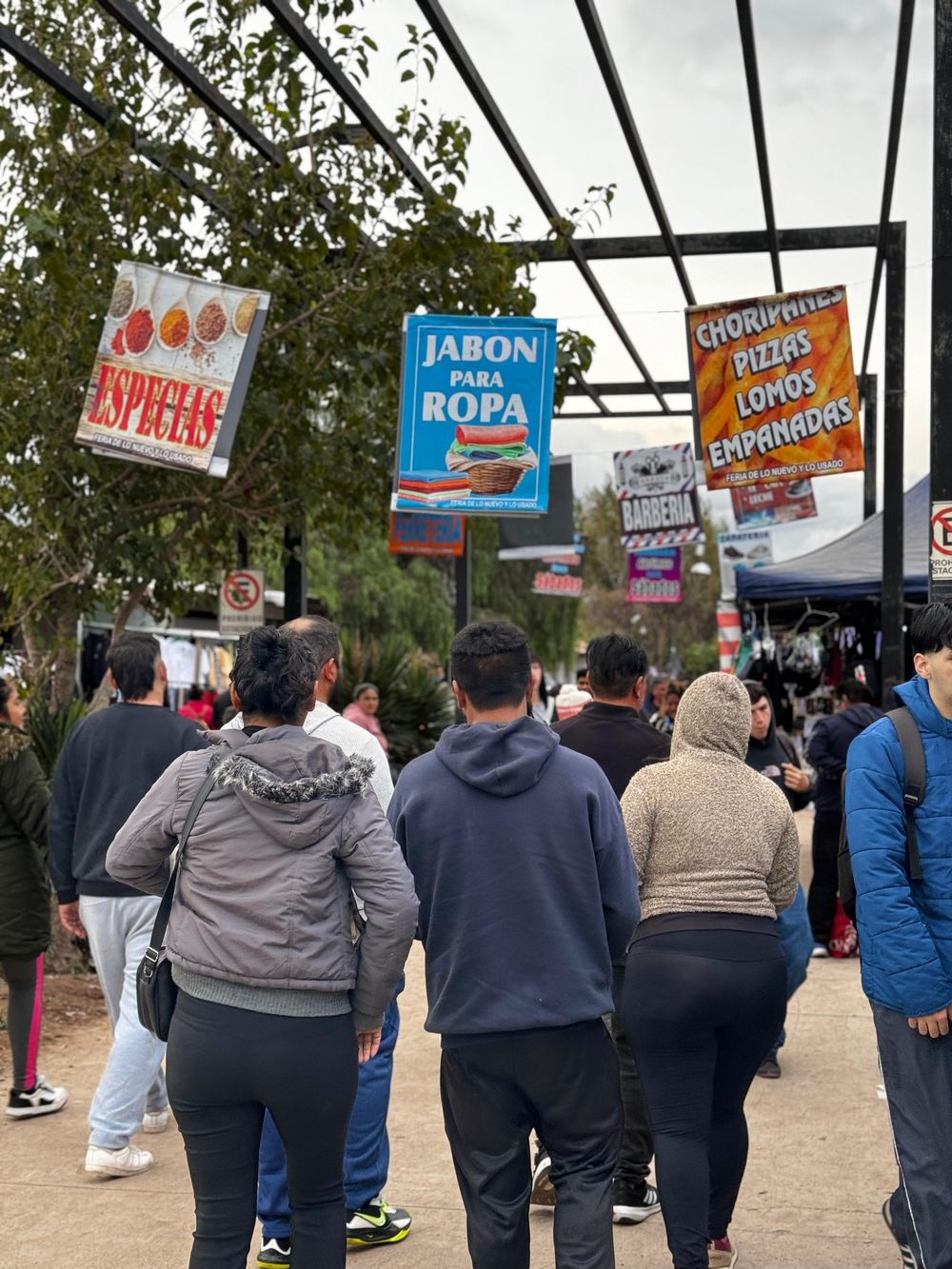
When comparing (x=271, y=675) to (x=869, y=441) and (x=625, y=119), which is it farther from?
(x=869, y=441)

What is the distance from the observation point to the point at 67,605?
36.1ft

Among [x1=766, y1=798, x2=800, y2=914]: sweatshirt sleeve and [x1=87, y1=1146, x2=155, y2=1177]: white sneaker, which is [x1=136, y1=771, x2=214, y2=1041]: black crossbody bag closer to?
[x1=766, y1=798, x2=800, y2=914]: sweatshirt sleeve

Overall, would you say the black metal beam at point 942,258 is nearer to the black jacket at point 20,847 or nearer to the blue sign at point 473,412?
the blue sign at point 473,412

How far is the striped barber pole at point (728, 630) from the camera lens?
654 inches

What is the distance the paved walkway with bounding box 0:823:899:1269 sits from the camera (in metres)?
4.93

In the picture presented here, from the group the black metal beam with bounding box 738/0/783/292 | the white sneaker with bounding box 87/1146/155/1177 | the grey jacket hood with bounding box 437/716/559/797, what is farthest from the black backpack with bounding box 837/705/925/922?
the black metal beam with bounding box 738/0/783/292

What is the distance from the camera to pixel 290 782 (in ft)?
11.8

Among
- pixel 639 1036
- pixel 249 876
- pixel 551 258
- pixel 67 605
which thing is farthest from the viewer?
pixel 551 258

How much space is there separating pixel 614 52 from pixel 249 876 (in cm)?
652

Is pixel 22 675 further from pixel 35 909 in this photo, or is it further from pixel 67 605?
pixel 35 909

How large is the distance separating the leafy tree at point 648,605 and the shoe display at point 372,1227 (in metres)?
59.5

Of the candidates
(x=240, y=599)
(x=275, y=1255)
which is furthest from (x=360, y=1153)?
(x=240, y=599)

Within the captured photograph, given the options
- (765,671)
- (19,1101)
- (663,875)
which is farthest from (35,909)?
(765,671)

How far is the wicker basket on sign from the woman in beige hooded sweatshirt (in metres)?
5.10
